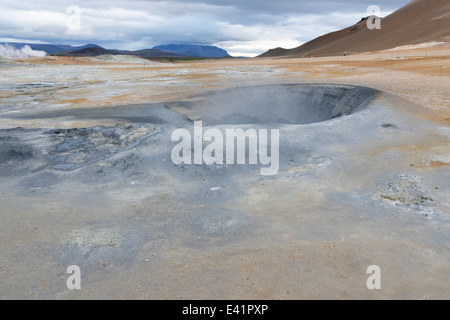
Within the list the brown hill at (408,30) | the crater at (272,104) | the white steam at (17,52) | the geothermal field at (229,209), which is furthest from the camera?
the white steam at (17,52)

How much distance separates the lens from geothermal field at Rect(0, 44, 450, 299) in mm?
3555

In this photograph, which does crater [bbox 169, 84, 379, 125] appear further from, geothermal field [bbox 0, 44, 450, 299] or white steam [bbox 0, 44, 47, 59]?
white steam [bbox 0, 44, 47, 59]

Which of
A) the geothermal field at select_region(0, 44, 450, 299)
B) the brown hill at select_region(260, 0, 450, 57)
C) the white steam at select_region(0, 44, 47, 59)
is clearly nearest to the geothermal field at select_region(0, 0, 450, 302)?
the geothermal field at select_region(0, 44, 450, 299)

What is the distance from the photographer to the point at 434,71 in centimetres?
1634

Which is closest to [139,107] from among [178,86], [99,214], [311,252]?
[178,86]

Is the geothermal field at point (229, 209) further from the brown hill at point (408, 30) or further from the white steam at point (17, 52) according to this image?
the white steam at point (17, 52)

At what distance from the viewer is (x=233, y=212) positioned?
17.0ft

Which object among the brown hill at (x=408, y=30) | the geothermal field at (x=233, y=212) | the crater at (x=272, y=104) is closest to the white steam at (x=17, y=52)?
the brown hill at (x=408, y=30)

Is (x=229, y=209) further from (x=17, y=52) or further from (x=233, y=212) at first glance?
(x=17, y=52)

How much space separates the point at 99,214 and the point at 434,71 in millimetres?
16131

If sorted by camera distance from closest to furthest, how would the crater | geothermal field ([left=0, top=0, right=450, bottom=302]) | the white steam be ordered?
geothermal field ([left=0, top=0, right=450, bottom=302]), the crater, the white steam

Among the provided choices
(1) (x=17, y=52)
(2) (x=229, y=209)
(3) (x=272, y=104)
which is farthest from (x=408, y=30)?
(1) (x=17, y=52)

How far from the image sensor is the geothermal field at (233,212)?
140 inches

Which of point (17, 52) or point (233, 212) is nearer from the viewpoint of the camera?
point (233, 212)
